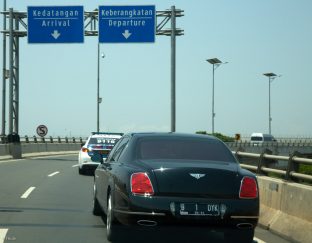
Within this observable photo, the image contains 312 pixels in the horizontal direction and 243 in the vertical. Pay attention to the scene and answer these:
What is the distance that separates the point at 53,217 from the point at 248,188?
4362mm

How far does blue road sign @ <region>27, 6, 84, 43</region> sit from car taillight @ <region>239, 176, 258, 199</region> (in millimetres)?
25810

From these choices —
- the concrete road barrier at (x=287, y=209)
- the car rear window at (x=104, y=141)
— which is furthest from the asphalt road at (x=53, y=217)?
the car rear window at (x=104, y=141)

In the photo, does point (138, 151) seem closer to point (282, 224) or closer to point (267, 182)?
point (282, 224)

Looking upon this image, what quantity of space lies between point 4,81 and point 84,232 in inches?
1144

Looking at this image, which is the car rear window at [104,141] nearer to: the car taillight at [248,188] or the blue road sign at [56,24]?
the blue road sign at [56,24]

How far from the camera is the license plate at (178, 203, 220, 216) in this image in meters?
6.91

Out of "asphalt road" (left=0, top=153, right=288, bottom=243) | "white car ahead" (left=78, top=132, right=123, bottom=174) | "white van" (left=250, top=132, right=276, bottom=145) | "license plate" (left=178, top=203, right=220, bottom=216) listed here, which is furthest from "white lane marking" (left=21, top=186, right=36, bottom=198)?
"white van" (left=250, top=132, right=276, bottom=145)

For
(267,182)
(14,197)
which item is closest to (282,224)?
(267,182)

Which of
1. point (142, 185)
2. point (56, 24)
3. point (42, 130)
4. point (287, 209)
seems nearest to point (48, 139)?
point (42, 130)

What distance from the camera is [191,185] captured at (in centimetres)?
699

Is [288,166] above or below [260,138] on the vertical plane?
above

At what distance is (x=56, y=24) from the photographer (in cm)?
3189

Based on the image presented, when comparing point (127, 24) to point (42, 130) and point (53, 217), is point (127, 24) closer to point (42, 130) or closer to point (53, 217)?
point (42, 130)

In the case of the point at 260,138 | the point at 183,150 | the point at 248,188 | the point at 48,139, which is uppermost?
the point at 183,150
